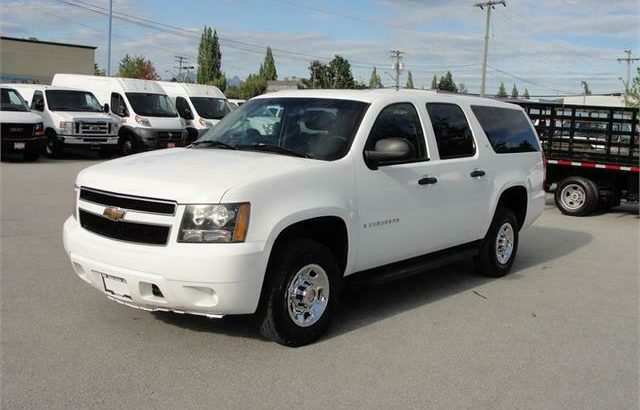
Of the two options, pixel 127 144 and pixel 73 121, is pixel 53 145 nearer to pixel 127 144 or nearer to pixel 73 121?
pixel 73 121

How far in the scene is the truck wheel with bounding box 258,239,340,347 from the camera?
456 cm

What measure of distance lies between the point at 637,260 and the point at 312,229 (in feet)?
18.9

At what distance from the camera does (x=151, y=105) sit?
70.0 ft

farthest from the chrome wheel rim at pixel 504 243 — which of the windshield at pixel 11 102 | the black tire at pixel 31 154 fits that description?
the windshield at pixel 11 102

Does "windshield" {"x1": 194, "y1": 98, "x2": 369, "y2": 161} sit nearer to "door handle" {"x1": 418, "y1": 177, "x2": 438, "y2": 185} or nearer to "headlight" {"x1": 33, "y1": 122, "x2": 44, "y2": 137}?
"door handle" {"x1": 418, "y1": 177, "x2": 438, "y2": 185}

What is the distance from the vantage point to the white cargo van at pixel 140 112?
66.3 feet

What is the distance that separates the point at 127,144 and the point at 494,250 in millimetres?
15906

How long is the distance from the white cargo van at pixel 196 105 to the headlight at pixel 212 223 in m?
19.2

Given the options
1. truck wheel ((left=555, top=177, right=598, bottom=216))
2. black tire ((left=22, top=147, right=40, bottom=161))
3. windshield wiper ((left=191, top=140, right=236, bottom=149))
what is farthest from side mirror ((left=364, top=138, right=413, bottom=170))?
black tire ((left=22, top=147, right=40, bottom=161))

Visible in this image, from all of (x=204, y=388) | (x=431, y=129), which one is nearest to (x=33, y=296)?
(x=204, y=388)

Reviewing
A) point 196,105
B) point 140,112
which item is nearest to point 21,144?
point 140,112

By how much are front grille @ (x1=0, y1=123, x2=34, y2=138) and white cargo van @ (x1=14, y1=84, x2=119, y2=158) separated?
1.74 meters

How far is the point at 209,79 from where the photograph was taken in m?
94.6

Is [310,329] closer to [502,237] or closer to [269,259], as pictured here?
[269,259]
